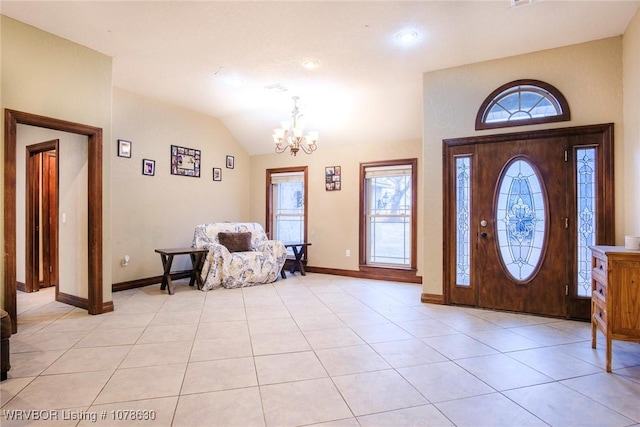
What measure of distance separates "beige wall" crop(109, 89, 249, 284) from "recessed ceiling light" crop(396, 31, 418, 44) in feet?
12.9

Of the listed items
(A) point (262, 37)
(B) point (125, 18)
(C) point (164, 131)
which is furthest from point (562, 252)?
→ (C) point (164, 131)

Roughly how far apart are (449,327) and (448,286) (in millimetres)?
901

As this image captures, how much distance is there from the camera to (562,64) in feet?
12.0

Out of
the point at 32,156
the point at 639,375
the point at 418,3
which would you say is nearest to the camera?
the point at 639,375

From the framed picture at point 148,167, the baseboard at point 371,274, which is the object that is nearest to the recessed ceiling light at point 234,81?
the framed picture at point 148,167

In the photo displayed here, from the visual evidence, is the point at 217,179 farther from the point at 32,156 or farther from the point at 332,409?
the point at 332,409

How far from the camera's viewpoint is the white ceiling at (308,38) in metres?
2.96

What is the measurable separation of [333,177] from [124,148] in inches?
132

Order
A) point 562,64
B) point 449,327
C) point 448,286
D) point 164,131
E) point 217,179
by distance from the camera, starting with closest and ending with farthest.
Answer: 1. point 449,327
2. point 562,64
3. point 448,286
4. point 164,131
5. point 217,179

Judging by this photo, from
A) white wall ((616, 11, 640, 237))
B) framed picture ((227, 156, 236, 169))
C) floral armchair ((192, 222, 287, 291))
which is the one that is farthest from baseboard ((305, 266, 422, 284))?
white wall ((616, 11, 640, 237))

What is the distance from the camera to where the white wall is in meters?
3.09

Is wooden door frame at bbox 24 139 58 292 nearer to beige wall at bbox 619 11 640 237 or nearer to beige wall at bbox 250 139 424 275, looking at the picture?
beige wall at bbox 250 139 424 275

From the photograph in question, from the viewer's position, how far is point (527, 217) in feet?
12.6

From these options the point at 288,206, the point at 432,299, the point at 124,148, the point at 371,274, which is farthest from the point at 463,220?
the point at 124,148
